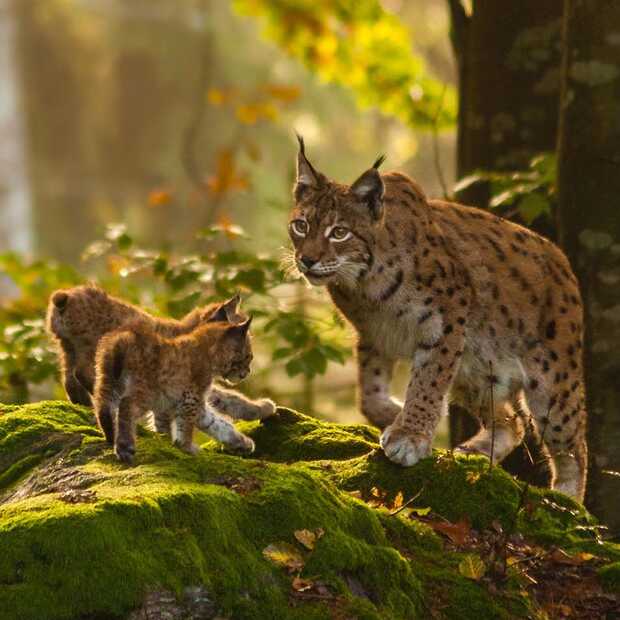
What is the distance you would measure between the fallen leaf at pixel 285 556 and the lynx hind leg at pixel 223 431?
145 cm

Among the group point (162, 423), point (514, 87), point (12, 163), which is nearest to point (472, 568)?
point (162, 423)

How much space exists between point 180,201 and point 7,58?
5.49 meters

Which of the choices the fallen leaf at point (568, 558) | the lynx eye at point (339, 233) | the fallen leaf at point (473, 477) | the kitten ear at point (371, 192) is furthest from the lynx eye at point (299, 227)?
the fallen leaf at point (568, 558)

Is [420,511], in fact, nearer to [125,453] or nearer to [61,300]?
[125,453]

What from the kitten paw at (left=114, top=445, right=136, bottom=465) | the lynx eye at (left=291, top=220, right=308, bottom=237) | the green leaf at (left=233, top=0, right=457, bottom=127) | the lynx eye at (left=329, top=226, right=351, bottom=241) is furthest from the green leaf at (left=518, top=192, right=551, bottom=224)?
the kitten paw at (left=114, top=445, right=136, bottom=465)

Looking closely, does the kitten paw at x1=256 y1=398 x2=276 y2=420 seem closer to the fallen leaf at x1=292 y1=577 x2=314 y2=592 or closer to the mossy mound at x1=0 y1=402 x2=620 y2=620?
the mossy mound at x1=0 y1=402 x2=620 y2=620

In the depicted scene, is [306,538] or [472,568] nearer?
[306,538]

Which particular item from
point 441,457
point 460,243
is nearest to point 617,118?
point 460,243

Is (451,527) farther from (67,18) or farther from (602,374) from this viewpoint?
(67,18)

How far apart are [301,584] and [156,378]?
4.63 feet

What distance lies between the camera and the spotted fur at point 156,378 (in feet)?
17.6

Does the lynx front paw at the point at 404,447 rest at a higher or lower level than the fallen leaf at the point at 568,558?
higher

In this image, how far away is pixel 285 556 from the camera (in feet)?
→ 14.5

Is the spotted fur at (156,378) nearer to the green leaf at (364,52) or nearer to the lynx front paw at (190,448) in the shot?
Result: the lynx front paw at (190,448)
